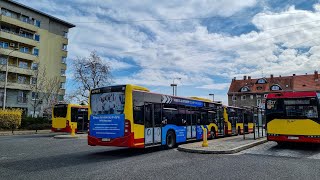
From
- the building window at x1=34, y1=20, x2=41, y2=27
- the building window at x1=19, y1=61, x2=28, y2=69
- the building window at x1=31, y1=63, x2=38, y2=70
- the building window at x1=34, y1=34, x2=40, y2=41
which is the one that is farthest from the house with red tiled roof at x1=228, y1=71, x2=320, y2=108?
the building window at x1=19, y1=61, x2=28, y2=69

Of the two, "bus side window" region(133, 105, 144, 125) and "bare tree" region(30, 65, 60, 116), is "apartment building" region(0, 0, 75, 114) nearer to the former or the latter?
"bare tree" region(30, 65, 60, 116)

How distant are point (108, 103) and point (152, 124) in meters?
2.29

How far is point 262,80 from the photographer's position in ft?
276

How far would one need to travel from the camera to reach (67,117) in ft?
95.4

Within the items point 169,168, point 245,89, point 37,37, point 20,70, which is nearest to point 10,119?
point 20,70

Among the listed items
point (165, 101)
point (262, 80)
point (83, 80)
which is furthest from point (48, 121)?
point (262, 80)

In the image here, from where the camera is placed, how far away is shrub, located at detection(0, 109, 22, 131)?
34.7 meters

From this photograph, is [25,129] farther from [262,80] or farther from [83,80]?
[262,80]

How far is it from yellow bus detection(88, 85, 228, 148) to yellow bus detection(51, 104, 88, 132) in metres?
15.3

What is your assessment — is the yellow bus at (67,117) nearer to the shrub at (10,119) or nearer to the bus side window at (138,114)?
the shrub at (10,119)

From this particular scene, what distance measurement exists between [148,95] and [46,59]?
155 ft

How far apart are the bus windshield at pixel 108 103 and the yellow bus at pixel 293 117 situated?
8.03 meters

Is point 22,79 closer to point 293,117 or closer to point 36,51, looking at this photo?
point 36,51

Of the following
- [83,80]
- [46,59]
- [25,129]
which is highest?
[46,59]
